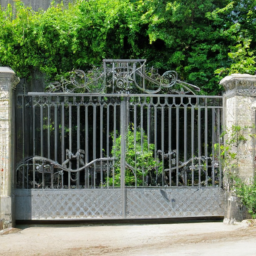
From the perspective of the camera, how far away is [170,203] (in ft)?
22.3

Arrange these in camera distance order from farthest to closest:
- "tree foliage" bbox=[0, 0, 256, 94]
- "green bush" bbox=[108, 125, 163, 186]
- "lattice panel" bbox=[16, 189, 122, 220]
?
"tree foliage" bbox=[0, 0, 256, 94]
"green bush" bbox=[108, 125, 163, 186]
"lattice panel" bbox=[16, 189, 122, 220]

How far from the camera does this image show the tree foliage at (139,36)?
367 inches

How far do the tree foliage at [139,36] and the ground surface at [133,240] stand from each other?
4193 mm

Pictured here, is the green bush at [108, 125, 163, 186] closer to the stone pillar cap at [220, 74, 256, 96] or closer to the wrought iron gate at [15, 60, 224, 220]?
the wrought iron gate at [15, 60, 224, 220]

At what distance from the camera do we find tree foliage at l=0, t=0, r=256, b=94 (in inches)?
367

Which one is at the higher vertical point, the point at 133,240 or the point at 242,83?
the point at 242,83

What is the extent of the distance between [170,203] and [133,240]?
1.23 metres

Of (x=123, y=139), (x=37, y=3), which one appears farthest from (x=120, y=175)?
Result: (x=37, y=3)

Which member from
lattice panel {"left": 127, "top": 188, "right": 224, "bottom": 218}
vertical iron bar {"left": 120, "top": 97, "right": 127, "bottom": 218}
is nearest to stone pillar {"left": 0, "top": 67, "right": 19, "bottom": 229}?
vertical iron bar {"left": 120, "top": 97, "right": 127, "bottom": 218}

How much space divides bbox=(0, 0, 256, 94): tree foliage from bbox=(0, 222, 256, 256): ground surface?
4193 mm

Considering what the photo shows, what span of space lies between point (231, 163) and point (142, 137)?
5.14 feet

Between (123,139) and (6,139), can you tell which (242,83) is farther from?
(6,139)

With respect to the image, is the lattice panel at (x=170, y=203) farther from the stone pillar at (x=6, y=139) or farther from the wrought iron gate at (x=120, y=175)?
the stone pillar at (x=6, y=139)

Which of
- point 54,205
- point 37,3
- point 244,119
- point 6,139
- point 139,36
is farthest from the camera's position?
point 37,3
